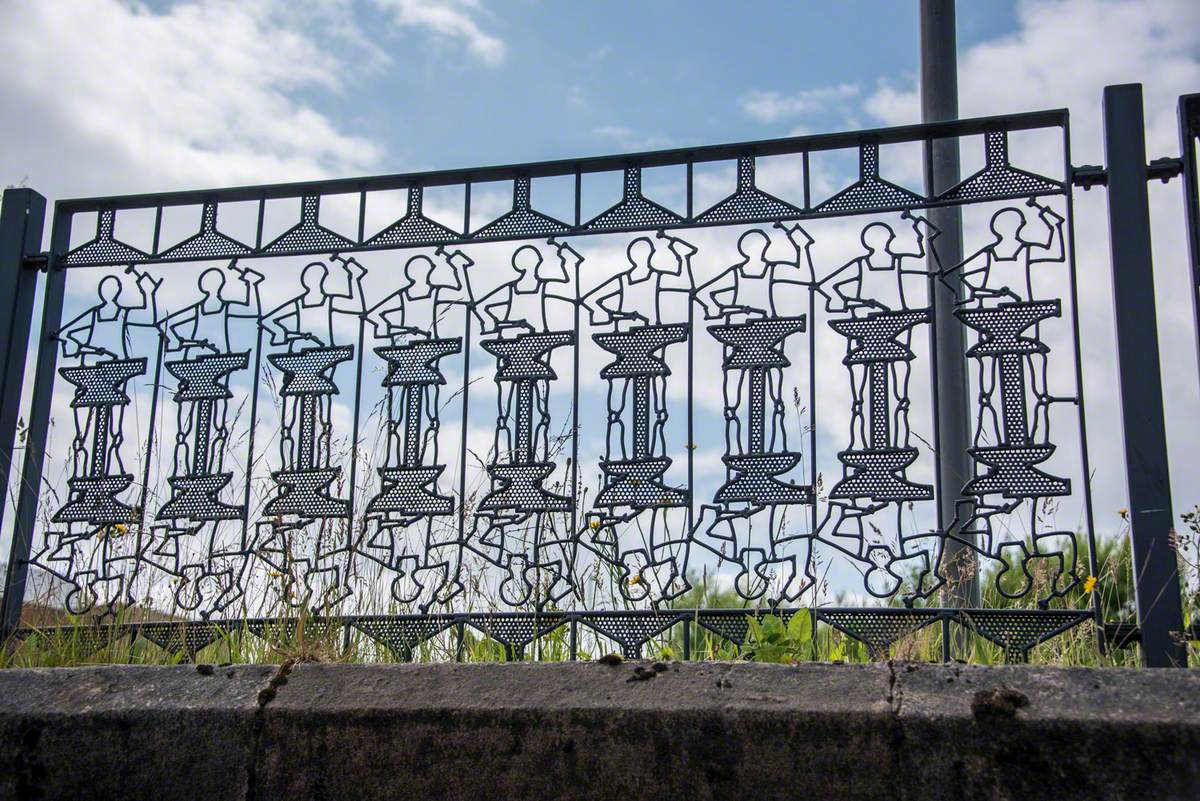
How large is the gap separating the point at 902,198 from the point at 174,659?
3111 mm

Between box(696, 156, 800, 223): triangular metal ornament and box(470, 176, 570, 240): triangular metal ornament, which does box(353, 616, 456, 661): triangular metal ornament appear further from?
box(696, 156, 800, 223): triangular metal ornament

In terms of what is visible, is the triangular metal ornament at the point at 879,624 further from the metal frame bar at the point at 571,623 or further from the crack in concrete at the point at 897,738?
the crack in concrete at the point at 897,738

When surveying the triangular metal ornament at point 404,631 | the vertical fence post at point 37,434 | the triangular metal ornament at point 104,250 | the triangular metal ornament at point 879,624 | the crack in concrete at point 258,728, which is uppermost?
the triangular metal ornament at point 104,250

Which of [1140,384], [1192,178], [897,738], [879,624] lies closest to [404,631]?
[879,624]

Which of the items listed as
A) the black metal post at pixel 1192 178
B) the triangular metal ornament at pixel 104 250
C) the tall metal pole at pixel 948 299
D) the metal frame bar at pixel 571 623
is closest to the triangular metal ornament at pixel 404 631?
the metal frame bar at pixel 571 623

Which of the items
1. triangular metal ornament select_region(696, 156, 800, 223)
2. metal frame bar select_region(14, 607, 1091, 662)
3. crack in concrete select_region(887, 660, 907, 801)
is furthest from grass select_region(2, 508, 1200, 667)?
triangular metal ornament select_region(696, 156, 800, 223)

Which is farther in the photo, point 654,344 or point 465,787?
point 654,344

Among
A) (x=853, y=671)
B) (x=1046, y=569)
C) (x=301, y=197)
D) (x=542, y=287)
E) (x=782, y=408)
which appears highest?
(x=301, y=197)

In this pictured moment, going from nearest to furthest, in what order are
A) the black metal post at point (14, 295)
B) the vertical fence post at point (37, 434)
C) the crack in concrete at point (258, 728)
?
the crack in concrete at point (258, 728)
the vertical fence post at point (37, 434)
the black metal post at point (14, 295)

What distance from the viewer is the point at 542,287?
4.86m

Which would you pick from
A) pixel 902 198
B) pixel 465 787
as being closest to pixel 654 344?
pixel 902 198

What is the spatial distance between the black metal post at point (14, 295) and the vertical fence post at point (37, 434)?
0.09 m

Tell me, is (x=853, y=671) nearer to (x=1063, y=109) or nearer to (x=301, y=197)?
(x=1063, y=109)

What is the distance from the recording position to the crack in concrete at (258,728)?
3402 millimetres
